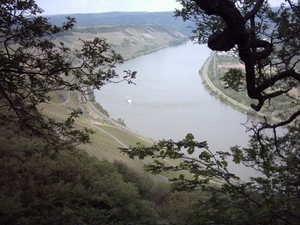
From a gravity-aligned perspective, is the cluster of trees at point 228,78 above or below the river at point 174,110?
above

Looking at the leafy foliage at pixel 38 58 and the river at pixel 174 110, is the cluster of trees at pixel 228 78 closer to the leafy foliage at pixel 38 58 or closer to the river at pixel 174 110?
the leafy foliage at pixel 38 58

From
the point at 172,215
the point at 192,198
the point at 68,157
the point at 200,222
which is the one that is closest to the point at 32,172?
the point at 68,157

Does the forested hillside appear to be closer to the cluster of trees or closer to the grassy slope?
the grassy slope

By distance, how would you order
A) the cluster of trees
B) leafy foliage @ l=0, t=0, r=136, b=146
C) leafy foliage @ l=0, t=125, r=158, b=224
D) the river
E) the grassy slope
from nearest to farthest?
the cluster of trees → leafy foliage @ l=0, t=0, r=136, b=146 → leafy foliage @ l=0, t=125, r=158, b=224 → the grassy slope → the river

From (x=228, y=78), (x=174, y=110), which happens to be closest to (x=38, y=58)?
(x=228, y=78)

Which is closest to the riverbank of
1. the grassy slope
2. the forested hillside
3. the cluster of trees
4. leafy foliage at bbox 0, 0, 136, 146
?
the grassy slope

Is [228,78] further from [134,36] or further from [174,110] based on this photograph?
[134,36]

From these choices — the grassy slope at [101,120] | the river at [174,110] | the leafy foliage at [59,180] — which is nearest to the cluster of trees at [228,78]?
the grassy slope at [101,120]

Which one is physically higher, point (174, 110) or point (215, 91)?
point (215, 91)

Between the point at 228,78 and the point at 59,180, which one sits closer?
the point at 228,78

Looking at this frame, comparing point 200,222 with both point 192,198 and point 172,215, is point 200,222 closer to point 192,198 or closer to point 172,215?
point 172,215
